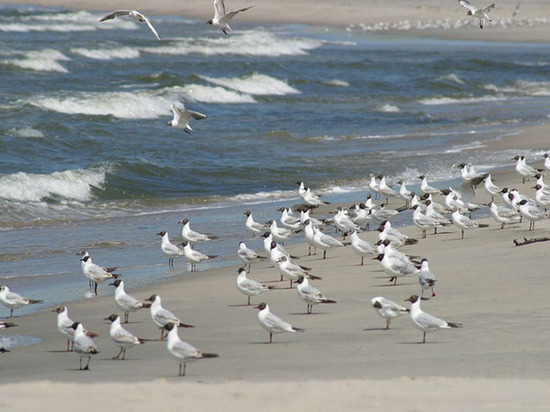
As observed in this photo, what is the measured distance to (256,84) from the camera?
42.9m

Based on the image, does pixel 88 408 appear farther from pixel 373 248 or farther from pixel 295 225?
pixel 295 225

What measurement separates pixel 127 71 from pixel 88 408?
3908 cm

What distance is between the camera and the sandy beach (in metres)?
7.41

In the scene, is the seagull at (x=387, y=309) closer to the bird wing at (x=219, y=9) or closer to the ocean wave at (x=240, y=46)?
the bird wing at (x=219, y=9)

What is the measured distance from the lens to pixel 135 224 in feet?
57.8

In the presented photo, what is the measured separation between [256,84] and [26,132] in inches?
693

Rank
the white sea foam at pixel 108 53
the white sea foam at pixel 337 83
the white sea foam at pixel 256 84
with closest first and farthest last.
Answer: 1. the white sea foam at pixel 256 84
2. the white sea foam at pixel 337 83
3. the white sea foam at pixel 108 53

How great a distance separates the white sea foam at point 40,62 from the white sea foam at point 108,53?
4224mm

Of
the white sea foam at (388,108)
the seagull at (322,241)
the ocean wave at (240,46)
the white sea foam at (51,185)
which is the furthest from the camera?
the ocean wave at (240,46)

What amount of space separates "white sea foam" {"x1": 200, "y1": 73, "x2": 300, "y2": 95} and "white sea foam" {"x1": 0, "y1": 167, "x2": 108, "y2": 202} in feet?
65.4

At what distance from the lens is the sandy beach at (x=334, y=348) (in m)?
7.41

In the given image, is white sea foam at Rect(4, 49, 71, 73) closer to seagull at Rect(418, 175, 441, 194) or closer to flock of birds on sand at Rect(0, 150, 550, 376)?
flock of birds on sand at Rect(0, 150, 550, 376)

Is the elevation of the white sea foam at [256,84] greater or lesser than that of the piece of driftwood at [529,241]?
lesser

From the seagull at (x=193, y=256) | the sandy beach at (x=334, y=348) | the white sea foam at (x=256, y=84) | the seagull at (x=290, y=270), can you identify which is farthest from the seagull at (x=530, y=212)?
the white sea foam at (x=256, y=84)
